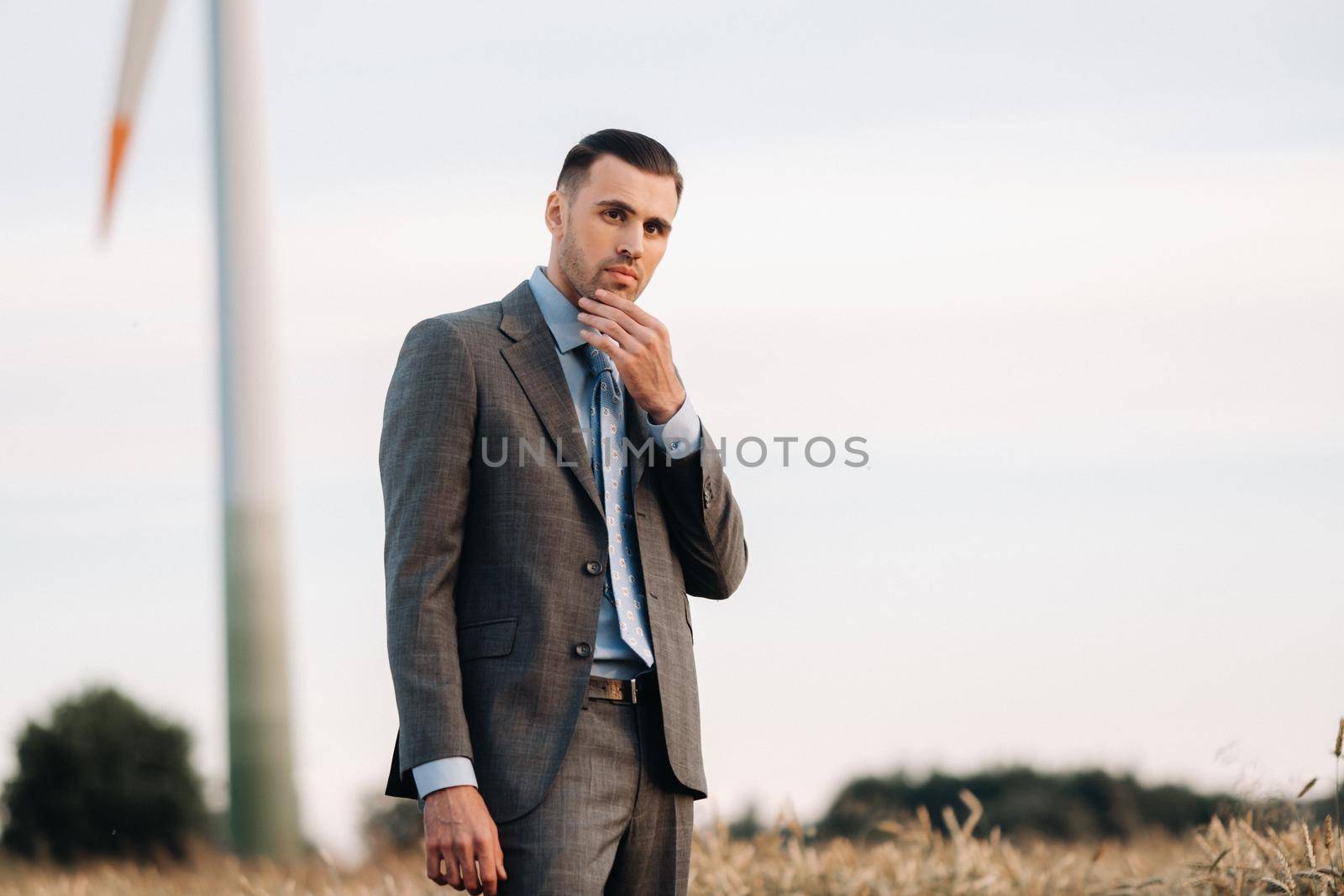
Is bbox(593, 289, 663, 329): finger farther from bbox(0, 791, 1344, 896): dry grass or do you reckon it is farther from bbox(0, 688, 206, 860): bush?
bbox(0, 688, 206, 860): bush

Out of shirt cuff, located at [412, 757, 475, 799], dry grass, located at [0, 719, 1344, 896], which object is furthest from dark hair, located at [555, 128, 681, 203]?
dry grass, located at [0, 719, 1344, 896]

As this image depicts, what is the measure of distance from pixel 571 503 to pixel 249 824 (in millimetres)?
10091

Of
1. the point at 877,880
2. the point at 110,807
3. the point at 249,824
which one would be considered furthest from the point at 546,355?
the point at 110,807

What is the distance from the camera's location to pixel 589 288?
453 cm

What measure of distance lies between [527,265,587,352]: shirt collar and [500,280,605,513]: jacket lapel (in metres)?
0.03

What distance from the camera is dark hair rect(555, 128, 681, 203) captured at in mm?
4621

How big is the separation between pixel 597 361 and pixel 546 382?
215mm

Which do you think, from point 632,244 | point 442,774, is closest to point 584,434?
point 632,244

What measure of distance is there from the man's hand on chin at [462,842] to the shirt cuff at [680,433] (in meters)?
1.10

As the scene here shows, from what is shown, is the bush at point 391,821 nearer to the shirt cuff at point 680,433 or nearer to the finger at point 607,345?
the shirt cuff at point 680,433

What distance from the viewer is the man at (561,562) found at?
4.07m

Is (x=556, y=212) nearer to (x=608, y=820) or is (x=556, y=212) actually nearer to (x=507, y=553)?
(x=507, y=553)

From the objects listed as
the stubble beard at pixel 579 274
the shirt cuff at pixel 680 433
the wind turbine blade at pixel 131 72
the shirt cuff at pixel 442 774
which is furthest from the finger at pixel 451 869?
the wind turbine blade at pixel 131 72

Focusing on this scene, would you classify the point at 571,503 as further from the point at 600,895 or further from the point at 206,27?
the point at 206,27
